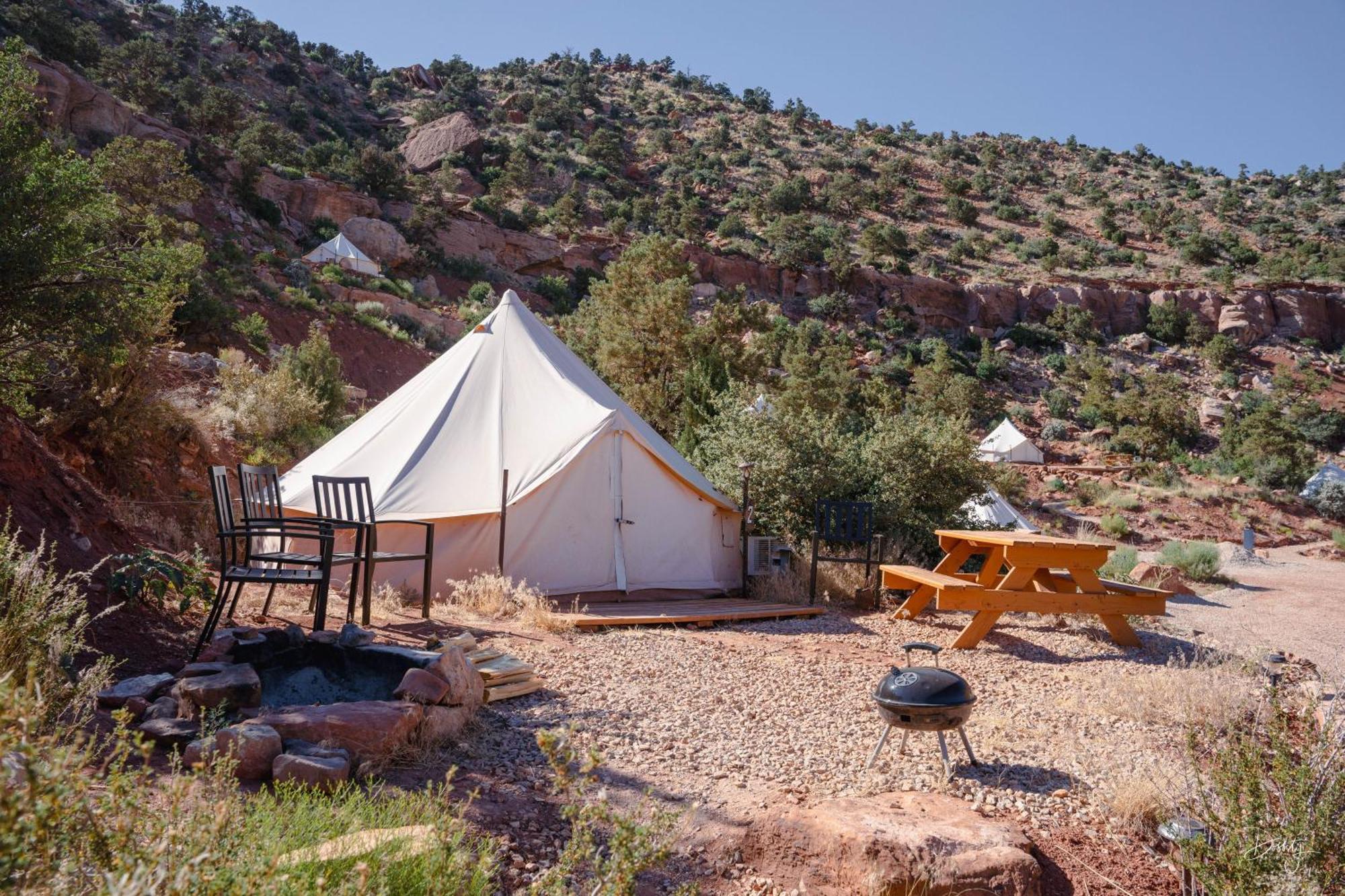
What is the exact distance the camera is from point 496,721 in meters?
3.95

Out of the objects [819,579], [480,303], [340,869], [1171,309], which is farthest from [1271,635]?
[1171,309]

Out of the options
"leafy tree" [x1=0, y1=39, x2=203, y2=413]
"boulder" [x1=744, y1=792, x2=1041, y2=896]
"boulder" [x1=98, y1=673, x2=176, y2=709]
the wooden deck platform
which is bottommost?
the wooden deck platform

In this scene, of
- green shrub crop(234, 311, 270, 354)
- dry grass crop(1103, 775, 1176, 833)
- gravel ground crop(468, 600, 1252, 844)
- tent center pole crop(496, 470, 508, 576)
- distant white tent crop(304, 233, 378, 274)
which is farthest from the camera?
distant white tent crop(304, 233, 378, 274)

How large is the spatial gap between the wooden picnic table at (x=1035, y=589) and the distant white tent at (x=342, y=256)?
24.9 meters

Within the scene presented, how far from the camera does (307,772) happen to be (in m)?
2.79

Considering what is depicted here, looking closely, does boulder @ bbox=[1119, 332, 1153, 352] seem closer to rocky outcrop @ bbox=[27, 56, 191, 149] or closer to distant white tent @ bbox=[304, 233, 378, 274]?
distant white tent @ bbox=[304, 233, 378, 274]

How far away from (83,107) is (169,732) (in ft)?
94.8

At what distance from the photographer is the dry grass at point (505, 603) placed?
6.27 metres

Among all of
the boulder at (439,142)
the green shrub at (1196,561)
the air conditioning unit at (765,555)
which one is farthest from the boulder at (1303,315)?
the air conditioning unit at (765,555)

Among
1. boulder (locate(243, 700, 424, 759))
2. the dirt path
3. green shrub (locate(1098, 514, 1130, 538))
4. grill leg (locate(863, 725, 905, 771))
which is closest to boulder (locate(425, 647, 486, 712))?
boulder (locate(243, 700, 424, 759))

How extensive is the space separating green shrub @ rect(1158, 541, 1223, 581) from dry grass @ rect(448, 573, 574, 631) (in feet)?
35.3

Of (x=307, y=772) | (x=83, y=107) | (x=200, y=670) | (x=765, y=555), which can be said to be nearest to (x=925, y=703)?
(x=307, y=772)

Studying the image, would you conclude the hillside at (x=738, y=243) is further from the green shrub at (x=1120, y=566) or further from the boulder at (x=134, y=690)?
the boulder at (x=134, y=690)

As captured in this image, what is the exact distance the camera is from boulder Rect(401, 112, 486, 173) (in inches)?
1633
